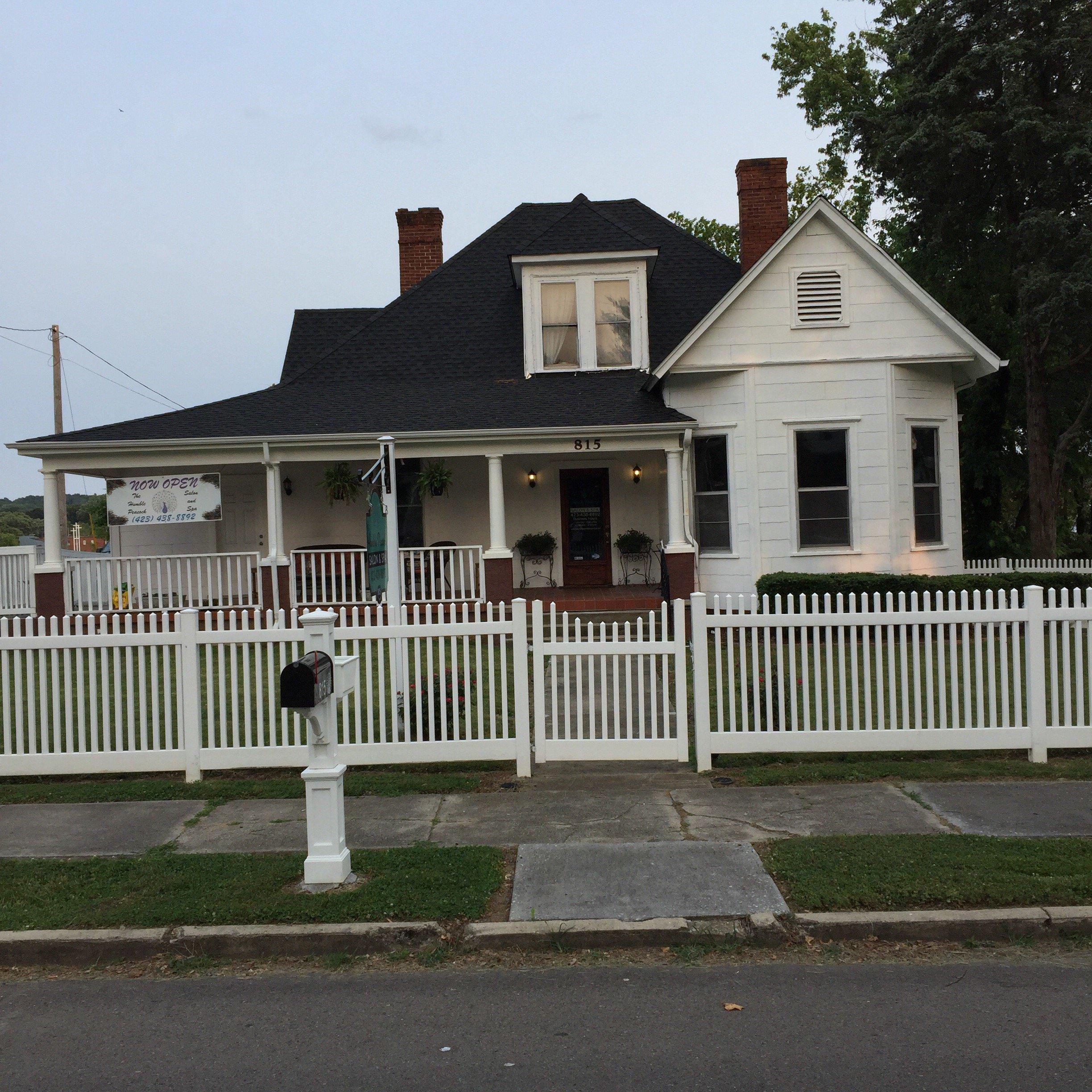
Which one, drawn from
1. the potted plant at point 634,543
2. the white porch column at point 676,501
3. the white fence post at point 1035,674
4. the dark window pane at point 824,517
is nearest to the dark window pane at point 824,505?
the dark window pane at point 824,517

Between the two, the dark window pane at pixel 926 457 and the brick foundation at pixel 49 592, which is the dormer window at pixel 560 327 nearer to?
the dark window pane at pixel 926 457

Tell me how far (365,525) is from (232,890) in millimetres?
12789

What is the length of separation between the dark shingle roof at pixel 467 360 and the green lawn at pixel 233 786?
878 centimetres

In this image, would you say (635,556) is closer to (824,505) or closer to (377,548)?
(824,505)

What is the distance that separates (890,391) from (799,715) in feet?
28.5

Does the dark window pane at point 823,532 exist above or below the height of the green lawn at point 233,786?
above

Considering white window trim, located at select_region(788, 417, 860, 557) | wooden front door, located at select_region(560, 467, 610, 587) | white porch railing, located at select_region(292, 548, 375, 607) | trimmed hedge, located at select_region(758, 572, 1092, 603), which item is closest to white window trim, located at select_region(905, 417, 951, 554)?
white window trim, located at select_region(788, 417, 860, 557)

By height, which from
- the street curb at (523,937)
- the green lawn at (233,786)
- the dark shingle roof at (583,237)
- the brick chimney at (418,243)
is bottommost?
the street curb at (523,937)

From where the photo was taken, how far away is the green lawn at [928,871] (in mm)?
5246

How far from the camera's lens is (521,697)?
Result: 809 centimetres

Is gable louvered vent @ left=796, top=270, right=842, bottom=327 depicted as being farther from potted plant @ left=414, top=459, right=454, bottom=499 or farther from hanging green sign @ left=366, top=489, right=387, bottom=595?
hanging green sign @ left=366, top=489, right=387, bottom=595

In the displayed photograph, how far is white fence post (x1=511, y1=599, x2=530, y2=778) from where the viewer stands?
8.01 m

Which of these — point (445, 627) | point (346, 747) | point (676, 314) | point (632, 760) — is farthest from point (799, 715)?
point (676, 314)

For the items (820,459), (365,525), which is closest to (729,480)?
(820,459)
